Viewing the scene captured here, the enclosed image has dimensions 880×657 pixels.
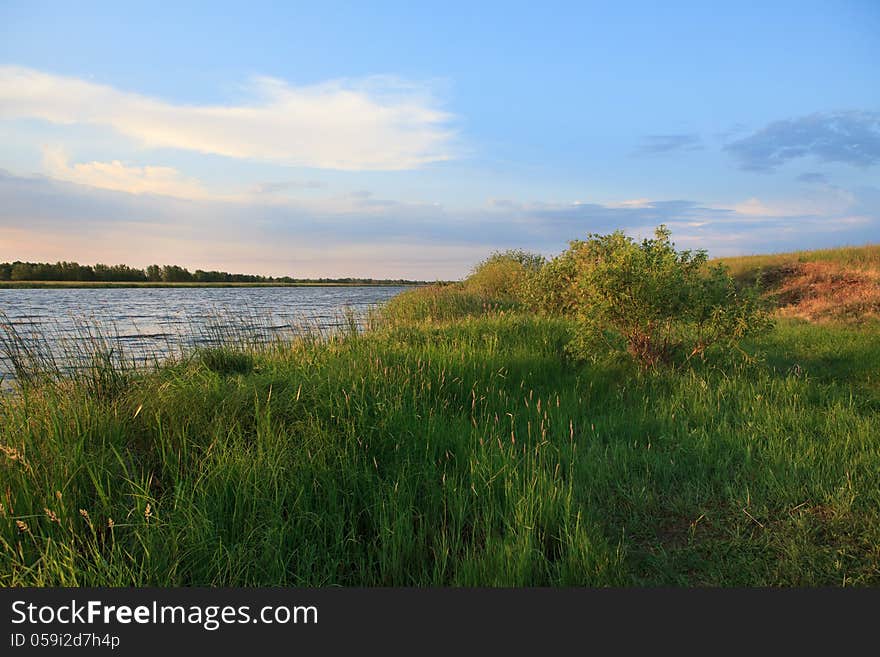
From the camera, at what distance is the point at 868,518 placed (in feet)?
12.0

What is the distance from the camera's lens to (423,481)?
4094 mm

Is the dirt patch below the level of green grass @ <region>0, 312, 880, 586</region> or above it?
above

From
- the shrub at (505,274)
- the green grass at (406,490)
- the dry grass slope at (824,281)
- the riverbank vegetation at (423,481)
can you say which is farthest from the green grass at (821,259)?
the green grass at (406,490)

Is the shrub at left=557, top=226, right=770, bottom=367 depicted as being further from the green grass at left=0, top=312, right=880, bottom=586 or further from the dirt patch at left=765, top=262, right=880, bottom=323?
the dirt patch at left=765, top=262, right=880, bottom=323

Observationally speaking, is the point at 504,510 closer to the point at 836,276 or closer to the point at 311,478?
the point at 311,478

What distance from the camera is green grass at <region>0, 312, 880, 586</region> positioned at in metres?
3.00

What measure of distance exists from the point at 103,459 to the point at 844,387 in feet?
29.7

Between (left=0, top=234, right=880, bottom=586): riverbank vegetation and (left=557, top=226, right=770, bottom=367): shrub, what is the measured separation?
1.27 metres

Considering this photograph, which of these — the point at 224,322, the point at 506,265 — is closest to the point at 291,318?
the point at 224,322

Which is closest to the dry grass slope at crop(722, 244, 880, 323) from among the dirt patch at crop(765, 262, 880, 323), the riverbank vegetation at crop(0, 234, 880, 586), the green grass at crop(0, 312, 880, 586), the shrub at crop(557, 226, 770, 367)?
the dirt patch at crop(765, 262, 880, 323)

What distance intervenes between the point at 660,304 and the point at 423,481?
19.1 feet

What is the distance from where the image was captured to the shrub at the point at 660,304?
823cm

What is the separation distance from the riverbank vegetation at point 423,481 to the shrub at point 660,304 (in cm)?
127

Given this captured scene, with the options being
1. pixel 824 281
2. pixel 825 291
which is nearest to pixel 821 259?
pixel 824 281
